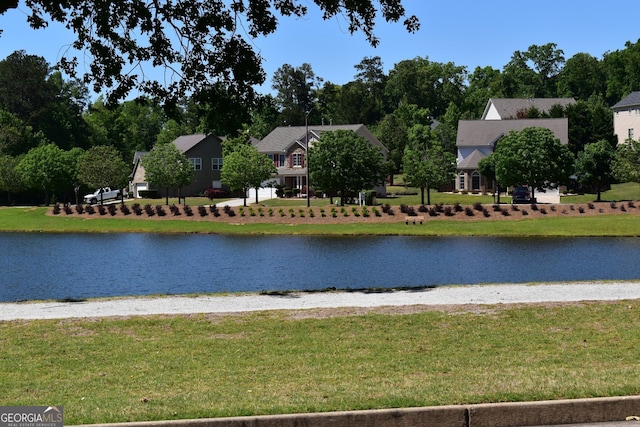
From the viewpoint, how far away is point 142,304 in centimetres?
2070

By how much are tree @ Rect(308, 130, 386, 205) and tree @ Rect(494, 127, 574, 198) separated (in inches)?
422

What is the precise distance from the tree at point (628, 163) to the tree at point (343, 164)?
71.5 feet

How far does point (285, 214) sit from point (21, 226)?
75.3 feet

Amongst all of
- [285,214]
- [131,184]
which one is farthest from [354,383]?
[131,184]

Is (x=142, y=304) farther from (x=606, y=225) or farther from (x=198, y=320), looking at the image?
(x=606, y=225)

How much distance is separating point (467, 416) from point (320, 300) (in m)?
11.0

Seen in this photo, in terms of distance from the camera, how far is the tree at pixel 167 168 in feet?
277

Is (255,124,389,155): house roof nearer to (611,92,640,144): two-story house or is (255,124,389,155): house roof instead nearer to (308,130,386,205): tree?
(308,130,386,205): tree

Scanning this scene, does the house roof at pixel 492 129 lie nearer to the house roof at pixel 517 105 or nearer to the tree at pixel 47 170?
the house roof at pixel 517 105

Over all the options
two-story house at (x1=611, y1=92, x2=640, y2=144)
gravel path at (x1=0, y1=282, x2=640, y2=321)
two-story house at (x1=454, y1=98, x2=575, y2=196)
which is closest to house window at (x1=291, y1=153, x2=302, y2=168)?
two-story house at (x1=454, y1=98, x2=575, y2=196)

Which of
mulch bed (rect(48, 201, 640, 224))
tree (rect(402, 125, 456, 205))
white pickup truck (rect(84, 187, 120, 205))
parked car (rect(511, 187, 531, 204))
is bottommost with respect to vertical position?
mulch bed (rect(48, 201, 640, 224))

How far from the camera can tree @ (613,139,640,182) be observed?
7719 centimetres

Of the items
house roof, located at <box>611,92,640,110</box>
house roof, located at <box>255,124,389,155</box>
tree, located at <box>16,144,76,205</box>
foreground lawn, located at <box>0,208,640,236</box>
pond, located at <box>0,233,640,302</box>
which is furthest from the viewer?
house roof, located at <box>611,92,640,110</box>

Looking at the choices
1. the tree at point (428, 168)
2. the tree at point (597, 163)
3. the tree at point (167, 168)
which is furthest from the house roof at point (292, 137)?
the tree at point (597, 163)
